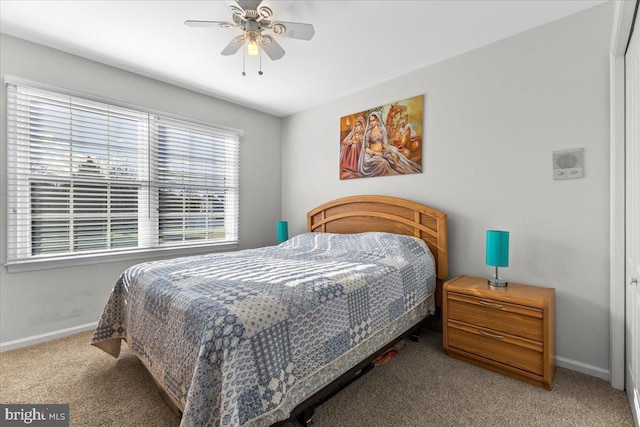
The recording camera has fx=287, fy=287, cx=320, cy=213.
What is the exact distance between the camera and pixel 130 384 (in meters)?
1.93

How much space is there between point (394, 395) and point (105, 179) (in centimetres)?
320

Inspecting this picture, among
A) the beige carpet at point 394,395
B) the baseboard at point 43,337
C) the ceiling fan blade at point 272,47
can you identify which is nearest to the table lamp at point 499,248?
the beige carpet at point 394,395

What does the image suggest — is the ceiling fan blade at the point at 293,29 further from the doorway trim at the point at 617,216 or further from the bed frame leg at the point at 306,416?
the bed frame leg at the point at 306,416

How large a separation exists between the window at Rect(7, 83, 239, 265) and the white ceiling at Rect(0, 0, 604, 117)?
550 mm

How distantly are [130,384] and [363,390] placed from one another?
5.13 feet

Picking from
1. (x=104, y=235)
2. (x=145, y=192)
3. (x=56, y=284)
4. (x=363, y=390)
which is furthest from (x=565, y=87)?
(x=56, y=284)

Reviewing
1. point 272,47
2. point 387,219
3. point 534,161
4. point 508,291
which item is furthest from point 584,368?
point 272,47

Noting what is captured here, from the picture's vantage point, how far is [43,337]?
8.40 feet

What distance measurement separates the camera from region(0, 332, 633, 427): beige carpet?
63.5 inches

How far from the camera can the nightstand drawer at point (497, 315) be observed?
1.89 metres

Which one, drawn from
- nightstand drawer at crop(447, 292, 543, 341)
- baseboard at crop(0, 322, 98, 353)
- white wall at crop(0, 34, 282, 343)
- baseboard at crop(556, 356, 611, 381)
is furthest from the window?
baseboard at crop(556, 356, 611, 381)

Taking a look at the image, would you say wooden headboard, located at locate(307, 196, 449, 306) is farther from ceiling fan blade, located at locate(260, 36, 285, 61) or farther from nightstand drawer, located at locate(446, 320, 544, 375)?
ceiling fan blade, located at locate(260, 36, 285, 61)

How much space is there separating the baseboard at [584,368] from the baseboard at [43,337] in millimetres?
4138

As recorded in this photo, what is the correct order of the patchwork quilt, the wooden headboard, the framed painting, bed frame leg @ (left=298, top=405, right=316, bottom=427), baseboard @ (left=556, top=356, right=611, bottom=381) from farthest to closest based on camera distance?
the framed painting → the wooden headboard → baseboard @ (left=556, top=356, right=611, bottom=381) → bed frame leg @ (left=298, top=405, right=316, bottom=427) → the patchwork quilt
